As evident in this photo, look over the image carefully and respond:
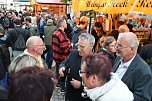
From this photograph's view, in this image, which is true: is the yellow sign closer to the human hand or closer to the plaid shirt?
the plaid shirt

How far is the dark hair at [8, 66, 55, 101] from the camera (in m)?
1.90

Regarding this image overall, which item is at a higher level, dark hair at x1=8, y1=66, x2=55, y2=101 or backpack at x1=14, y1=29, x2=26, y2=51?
dark hair at x1=8, y1=66, x2=55, y2=101

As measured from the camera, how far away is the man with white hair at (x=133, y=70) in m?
3.26

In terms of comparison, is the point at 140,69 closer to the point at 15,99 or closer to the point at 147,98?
the point at 147,98

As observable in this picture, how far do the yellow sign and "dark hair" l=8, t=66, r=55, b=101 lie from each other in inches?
160

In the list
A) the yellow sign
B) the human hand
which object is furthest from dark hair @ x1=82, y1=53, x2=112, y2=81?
the yellow sign

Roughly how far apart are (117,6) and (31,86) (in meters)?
5.02

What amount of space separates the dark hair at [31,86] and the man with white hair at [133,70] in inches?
56.2

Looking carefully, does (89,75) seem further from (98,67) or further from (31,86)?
(31,86)

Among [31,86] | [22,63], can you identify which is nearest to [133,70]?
[22,63]

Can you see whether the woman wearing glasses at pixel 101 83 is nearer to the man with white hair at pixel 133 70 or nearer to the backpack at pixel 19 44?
the man with white hair at pixel 133 70

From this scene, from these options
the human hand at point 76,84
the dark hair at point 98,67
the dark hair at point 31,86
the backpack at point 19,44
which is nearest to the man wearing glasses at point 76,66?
the human hand at point 76,84

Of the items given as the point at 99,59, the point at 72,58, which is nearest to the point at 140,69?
the point at 99,59

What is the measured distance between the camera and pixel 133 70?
11.2 ft
